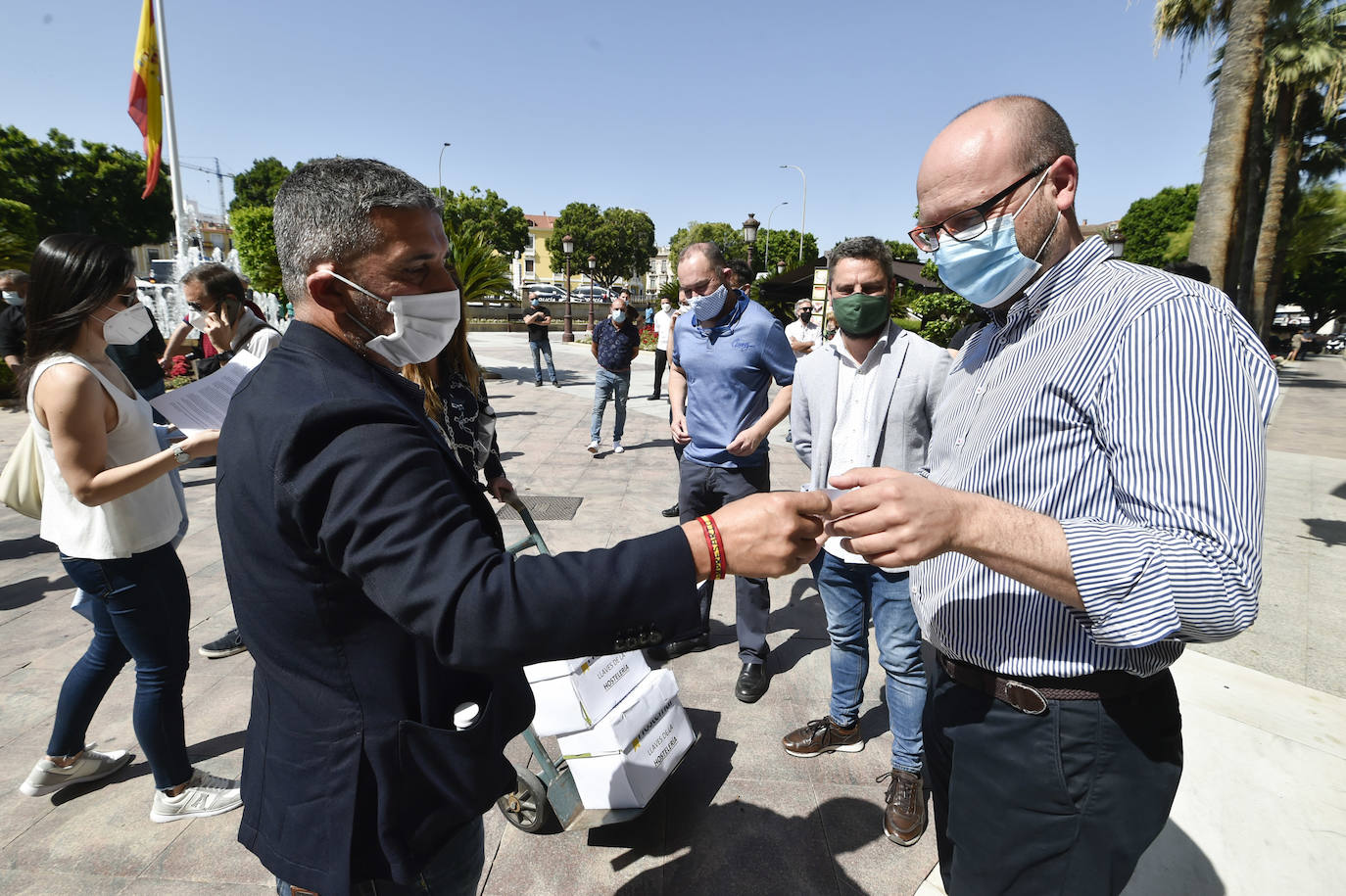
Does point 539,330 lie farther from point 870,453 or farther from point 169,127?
point 870,453

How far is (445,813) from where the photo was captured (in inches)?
52.0

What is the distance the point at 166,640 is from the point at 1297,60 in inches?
922

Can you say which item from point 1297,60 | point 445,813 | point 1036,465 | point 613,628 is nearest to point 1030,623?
point 1036,465

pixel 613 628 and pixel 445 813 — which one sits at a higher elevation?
pixel 613 628

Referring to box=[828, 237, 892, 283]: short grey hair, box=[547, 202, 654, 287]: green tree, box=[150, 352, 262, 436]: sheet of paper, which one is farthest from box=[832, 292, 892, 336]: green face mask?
box=[547, 202, 654, 287]: green tree

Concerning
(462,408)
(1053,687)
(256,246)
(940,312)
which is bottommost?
(1053,687)

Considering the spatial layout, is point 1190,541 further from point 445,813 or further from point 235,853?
point 235,853

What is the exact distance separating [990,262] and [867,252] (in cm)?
145

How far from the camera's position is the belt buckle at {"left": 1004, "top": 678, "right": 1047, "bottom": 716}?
134 cm

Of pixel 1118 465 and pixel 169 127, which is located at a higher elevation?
pixel 169 127

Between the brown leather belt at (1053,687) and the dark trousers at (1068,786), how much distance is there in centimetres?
2

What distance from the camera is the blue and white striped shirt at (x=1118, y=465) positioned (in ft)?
3.31

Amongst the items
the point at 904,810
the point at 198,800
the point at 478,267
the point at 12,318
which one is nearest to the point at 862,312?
the point at 904,810

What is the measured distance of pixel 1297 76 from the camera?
611 inches
